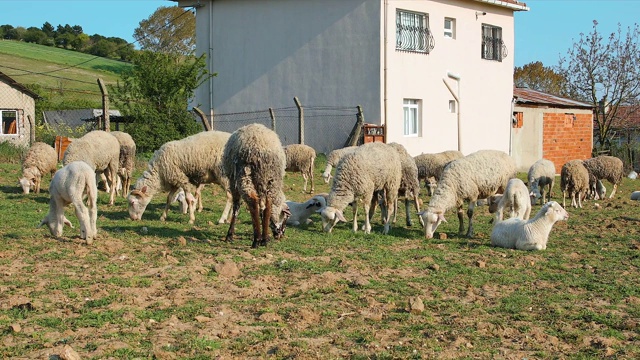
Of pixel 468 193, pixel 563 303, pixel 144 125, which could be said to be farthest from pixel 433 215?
pixel 144 125

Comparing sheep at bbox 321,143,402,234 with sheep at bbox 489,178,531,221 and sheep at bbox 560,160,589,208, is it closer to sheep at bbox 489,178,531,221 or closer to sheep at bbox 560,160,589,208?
sheep at bbox 489,178,531,221

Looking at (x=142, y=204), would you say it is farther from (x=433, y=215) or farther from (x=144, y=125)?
(x=144, y=125)

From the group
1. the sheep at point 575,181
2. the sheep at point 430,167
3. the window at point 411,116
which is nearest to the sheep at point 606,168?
the sheep at point 575,181

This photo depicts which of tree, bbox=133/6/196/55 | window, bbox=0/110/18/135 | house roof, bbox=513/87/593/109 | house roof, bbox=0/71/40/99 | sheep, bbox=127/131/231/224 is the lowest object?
sheep, bbox=127/131/231/224

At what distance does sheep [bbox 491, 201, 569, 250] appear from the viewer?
11.3 meters

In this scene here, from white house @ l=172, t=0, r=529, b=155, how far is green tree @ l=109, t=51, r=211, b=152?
4429 mm

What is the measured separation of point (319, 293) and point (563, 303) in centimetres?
261

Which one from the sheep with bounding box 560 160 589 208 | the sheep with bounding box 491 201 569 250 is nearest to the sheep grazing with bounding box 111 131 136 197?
the sheep with bounding box 491 201 569 250

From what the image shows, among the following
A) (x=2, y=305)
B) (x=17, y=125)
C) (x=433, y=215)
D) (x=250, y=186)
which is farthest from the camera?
(x=17, y=125)

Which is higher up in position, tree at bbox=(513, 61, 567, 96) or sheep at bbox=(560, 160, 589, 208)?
tree at bbox=(513, 61, 567, 96)

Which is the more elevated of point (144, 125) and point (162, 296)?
point (144, 125)

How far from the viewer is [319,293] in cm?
809

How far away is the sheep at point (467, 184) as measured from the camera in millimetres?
12641

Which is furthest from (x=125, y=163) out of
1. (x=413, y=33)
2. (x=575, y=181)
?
(x=413, y=33)
